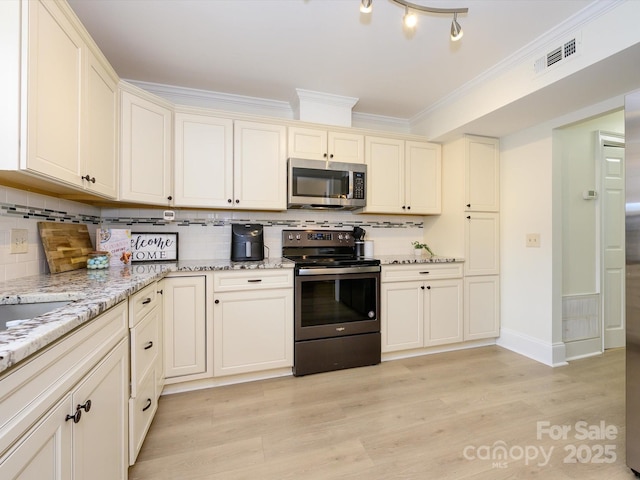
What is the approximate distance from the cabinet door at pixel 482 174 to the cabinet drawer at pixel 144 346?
2.85m

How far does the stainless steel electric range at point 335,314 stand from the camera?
2369 millimetres

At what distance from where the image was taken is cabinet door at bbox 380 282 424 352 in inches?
104

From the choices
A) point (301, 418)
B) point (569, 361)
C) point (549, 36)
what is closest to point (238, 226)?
point (301, 418)

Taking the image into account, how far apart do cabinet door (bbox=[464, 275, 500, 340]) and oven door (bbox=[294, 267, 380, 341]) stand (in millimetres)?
1016

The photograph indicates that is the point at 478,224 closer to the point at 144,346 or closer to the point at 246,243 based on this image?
the point at 246,243

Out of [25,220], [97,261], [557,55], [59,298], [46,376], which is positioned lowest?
[46,376]

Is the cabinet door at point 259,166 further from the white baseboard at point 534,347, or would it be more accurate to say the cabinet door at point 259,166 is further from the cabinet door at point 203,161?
the white baseboard at point 534,347

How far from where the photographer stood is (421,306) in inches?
109

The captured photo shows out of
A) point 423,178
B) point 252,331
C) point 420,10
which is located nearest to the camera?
point 420,10

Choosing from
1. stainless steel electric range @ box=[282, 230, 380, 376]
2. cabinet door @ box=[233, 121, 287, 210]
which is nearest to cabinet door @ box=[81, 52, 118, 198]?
cabinet door @ box=[233, 121, 287, 210]

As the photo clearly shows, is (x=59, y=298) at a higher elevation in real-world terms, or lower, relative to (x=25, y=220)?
lower

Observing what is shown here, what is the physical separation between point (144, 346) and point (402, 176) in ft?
8.63

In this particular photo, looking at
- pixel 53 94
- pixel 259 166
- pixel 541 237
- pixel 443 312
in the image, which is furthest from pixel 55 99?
pixel 541 237

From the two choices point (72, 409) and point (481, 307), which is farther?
point (481, 307)
